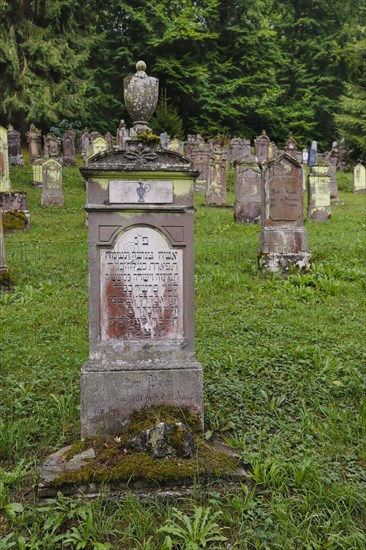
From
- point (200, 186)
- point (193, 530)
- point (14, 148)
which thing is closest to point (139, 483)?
point (193, 530)

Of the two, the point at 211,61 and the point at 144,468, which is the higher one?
the point at 211,61

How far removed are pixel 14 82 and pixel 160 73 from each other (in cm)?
1109

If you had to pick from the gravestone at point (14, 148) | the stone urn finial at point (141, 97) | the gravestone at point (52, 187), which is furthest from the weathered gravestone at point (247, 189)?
the gravestone at point (14, 148)

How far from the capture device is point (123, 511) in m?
2.86

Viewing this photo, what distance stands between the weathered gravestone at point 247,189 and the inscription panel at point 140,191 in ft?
30.0

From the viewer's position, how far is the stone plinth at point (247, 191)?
40.6 feet

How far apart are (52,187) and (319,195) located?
765 centimetres

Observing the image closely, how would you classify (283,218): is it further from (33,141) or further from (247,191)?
(33,141)

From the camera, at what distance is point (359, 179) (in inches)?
826

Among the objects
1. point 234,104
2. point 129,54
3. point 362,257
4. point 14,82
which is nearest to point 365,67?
point 234,104

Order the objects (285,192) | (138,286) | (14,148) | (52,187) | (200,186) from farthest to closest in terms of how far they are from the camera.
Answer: (14,148), (200,186), (52,187), (285,192), (138,286)

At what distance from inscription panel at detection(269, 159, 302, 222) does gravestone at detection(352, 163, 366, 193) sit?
13.5 meters

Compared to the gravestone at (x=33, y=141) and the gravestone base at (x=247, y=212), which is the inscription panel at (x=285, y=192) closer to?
the gravestone base at (x=247, y=212)

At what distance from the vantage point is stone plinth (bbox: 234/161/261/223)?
1238cm
